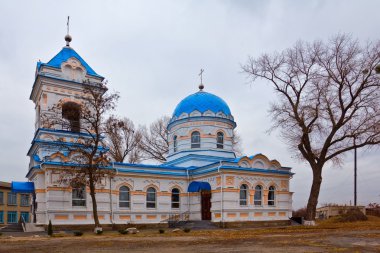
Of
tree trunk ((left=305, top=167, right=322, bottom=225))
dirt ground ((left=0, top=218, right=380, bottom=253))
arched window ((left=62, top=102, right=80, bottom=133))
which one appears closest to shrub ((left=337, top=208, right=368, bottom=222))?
tree trunk ((left=305, top=167, right=322, bottom=225))

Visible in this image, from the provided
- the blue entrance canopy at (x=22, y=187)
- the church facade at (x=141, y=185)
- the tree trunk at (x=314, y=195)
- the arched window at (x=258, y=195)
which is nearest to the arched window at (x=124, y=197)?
the church facade at (x=141, y=185)

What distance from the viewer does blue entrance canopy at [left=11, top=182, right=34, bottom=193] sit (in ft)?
78.8

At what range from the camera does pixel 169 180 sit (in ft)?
91.7

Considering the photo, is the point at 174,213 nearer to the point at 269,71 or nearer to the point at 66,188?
the point at 66,188

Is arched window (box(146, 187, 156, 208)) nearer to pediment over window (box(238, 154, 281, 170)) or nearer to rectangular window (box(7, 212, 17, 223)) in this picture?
pediment over window (box(238, 154, 281, 170))

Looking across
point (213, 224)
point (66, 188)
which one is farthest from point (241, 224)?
point (66, 188)

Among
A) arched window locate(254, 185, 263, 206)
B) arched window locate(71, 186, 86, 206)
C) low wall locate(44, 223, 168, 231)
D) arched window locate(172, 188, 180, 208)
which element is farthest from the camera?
arched window locate(172, 188, 180, 208)

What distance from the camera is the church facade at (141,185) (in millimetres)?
23672

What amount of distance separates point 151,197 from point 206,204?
4044 millimetres

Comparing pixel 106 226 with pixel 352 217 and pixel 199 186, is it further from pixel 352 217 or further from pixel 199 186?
pixel 352 217

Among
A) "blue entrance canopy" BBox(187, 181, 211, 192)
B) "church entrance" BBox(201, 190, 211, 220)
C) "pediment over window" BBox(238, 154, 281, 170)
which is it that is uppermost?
"pediment over window" BBox(238, 154, 281, 170)

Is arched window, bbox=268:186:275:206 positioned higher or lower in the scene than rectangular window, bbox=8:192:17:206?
higher

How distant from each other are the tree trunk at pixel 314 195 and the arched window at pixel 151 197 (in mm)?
10699

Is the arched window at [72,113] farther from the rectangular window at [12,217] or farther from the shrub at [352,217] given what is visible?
the rectangular window at [12,217]
